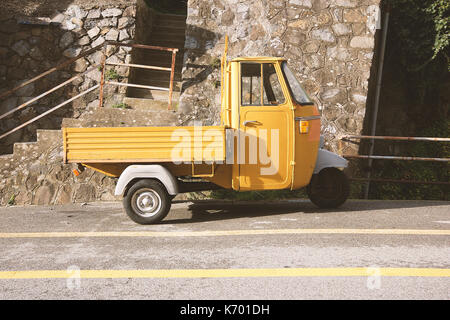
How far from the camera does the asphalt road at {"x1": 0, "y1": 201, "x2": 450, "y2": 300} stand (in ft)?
11.7

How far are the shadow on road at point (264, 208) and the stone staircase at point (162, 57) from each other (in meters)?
3.18

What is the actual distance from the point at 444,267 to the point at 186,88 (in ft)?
20.5

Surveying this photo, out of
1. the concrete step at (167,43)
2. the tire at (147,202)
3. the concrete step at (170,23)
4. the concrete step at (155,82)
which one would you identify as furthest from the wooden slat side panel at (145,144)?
the concrete step at (170,23)

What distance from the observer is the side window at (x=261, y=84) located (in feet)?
20.2

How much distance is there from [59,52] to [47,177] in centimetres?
377

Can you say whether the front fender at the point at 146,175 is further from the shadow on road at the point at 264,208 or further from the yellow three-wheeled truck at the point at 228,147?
the shadow on road at the point at 264,208

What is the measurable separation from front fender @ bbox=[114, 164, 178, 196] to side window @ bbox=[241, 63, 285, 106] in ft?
4.91

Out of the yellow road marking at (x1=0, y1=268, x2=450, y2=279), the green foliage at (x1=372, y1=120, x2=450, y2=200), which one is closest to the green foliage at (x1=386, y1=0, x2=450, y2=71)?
the green foliage at (x1=372, y1=120, x2=450, y2=200)

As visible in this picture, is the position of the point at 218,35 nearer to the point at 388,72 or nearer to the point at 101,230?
the point at 388,72

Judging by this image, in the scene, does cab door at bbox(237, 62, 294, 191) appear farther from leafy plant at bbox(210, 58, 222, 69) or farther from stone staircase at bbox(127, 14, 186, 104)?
stone staircase at bbox(127, 14, 186, 104)

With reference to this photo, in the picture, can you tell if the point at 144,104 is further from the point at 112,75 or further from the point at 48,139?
the point at 48,139

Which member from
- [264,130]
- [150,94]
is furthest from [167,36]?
[264,130]

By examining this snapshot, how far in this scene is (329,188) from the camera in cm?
679

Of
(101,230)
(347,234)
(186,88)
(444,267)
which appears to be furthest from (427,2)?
(101,230)
